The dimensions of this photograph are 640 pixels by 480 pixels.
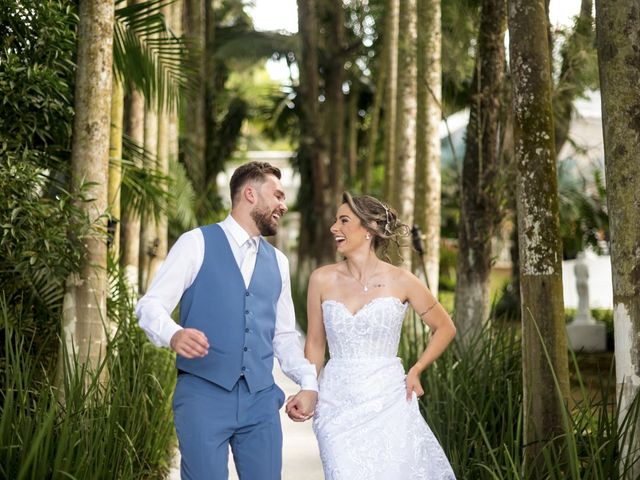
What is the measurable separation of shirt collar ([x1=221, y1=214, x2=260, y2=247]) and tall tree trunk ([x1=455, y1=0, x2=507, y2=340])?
5216 mm

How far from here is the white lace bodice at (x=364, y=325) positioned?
478 centimetres

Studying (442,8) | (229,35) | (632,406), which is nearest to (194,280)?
(632,406)

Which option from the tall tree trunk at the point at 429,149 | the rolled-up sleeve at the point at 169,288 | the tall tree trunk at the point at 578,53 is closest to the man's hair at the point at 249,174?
the rolled-up sleeve at the point at 169,288

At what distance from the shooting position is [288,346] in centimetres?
431

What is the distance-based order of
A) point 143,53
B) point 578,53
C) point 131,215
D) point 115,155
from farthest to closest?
1. point 578,53
2. point 131,215
3. point 143,53
4. point 115,155

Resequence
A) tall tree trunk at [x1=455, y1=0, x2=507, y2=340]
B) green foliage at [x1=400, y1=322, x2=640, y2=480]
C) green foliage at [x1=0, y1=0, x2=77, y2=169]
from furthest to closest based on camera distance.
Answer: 1. tall tree trunk at [x1=455, y1=0, x2=507, y2=340]
2. green foliage at [x1=0, y1=0, x2=77, y2=169]
3. green foliage at [x1=400, y1=322, x2=640, y2=480]

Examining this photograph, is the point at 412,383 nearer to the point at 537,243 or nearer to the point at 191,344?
the point at 537,243

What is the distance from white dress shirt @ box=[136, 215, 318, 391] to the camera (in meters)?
3.88

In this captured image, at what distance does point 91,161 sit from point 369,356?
230 centimetres

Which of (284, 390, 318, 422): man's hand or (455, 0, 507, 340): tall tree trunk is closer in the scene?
(284, 390, 318, 422): man's hand

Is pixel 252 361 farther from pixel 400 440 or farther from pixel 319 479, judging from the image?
pixel 319 479

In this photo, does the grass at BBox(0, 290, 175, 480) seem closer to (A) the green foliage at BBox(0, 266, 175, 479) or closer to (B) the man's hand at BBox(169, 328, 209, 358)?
(A) the green foliage at BBox(0, 266, 175, 479)

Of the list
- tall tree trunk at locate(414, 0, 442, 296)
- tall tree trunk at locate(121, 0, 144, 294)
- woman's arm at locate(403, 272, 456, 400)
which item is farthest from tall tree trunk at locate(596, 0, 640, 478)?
tall tree trunk at locate(121, 0, 144, 294)

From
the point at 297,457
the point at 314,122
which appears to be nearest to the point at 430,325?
the point at 297,457
